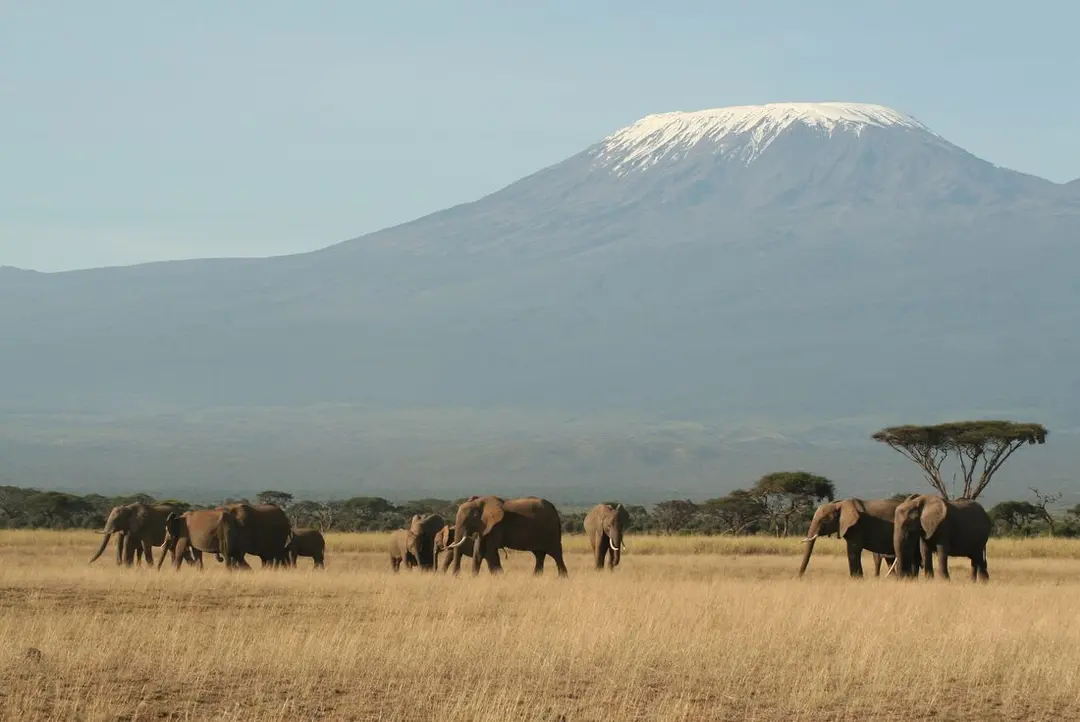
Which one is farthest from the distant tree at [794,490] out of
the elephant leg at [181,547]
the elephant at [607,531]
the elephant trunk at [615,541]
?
the elephant leg at [181,547]

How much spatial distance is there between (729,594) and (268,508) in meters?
11.9

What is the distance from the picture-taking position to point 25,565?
34.1 metres

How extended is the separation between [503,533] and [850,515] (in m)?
6.79

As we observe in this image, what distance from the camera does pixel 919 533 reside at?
32812 mm

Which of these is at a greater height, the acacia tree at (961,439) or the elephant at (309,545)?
the acacia tree at (961,439)

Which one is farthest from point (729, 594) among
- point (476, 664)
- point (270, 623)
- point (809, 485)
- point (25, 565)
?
point (809, 485)

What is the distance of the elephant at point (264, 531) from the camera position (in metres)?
33.5

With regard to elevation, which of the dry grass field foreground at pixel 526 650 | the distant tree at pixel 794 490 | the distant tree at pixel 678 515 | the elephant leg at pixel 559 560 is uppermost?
the distant tree at pixel 794 490

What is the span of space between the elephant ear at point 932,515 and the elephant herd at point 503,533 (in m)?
0.02

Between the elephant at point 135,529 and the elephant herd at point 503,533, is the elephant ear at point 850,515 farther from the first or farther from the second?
the elephant at point 135,529

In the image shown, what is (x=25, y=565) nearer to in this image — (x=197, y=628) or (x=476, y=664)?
(x=197, y=628)

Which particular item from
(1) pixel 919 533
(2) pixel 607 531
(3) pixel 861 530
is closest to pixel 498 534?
(2) pixel 607 531

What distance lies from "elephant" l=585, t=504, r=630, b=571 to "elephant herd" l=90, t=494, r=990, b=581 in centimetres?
2

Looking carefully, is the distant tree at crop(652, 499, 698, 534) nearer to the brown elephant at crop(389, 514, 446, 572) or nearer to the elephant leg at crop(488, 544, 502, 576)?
the brown elephant at crop(389, 514, 446, 572)
